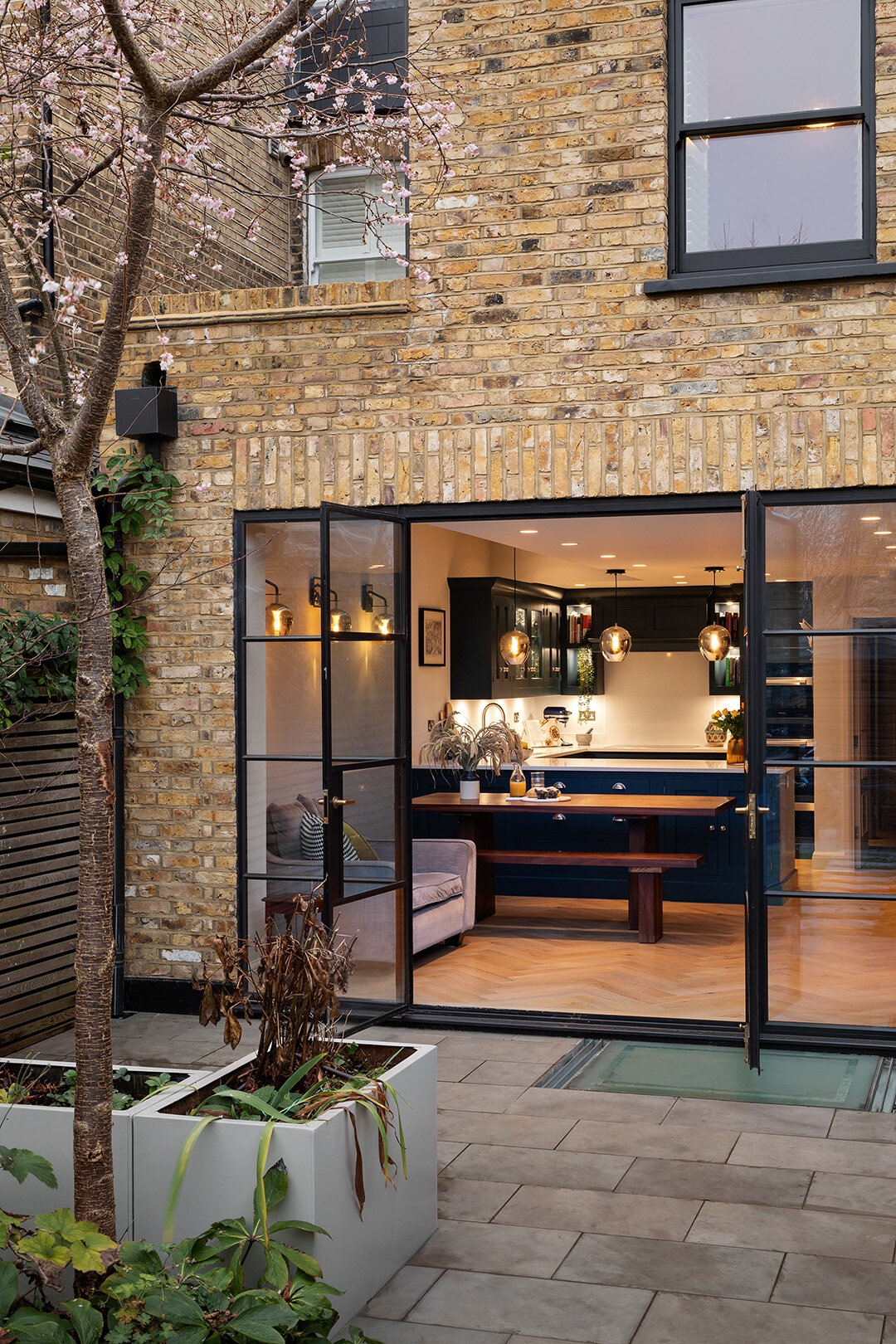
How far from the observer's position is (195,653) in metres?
6.14

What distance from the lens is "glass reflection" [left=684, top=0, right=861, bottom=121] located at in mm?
5312

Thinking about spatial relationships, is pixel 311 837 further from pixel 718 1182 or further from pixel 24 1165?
pixel 24 1165

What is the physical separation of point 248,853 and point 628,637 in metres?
6.62

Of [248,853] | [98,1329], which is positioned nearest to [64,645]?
[248,853]

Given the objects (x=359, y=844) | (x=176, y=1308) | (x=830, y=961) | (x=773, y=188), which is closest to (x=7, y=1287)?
(x=176, y=1308)

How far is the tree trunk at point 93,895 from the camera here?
8.93 ft

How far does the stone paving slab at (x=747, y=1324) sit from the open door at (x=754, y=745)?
6.91 feet

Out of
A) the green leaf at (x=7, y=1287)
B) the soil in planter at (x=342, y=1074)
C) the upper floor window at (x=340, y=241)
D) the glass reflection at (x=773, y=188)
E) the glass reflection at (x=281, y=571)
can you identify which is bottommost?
the green leaf at (x=7, y=1287)

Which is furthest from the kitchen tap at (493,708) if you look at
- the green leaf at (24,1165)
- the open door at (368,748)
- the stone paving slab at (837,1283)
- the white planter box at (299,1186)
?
the green leaf at (24,1165)

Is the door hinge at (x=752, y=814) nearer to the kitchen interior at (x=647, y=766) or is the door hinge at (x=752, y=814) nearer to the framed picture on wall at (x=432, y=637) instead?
the kitchen interior at (x=647, y=766)

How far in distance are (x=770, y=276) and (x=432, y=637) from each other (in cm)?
595

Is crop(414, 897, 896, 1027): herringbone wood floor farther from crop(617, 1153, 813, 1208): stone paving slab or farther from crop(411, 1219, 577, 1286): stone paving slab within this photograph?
crop(411, 1219, 577, 1286): stone paving slab

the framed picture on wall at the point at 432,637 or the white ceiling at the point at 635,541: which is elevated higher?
the white ceiling at the point at 635,541

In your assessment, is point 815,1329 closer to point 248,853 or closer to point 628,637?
point 248,853
